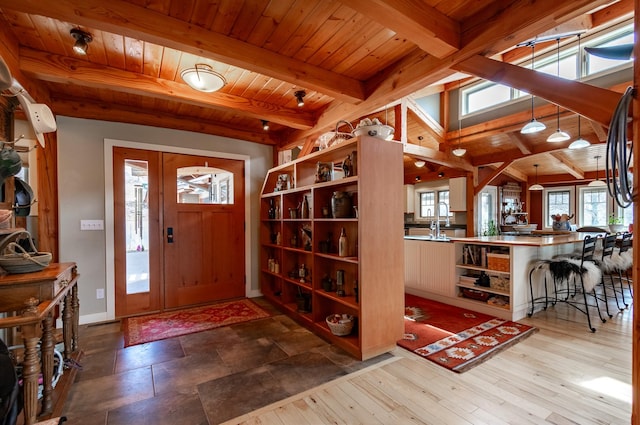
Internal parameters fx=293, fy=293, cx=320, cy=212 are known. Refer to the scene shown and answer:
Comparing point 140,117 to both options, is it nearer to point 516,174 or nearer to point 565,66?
point 565,66

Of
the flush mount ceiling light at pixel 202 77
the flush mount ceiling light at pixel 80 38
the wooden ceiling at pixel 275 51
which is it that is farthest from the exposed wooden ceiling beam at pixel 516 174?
the flush mount ceiling light at pixel 80 38

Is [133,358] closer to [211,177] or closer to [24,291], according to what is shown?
[24,291]

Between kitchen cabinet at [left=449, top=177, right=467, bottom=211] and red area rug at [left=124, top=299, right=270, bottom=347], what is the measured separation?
19.6 ft

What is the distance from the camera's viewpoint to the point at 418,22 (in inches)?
69.6

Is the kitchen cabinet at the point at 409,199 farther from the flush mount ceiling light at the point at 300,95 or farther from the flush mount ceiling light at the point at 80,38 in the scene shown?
the flush mount ceiling light at the point at 80,38

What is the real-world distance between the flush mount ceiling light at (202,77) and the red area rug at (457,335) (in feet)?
9.49

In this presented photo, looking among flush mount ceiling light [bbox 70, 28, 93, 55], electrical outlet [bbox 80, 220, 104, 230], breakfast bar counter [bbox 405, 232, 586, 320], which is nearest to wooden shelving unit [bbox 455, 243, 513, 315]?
breakfast bar counter [bbox 405, 232, 586, 320]

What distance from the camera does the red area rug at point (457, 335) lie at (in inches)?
99.0

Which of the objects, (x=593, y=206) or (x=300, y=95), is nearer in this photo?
(x=300, y=95)

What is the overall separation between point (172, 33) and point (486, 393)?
321cm

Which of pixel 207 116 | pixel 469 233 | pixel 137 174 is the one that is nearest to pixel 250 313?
pixel 137 174

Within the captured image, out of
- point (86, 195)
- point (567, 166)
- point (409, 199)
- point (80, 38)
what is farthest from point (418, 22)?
point (567, 166)

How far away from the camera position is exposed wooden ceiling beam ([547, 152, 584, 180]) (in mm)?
7284

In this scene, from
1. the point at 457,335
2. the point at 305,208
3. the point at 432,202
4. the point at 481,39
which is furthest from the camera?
the point at 432,202
